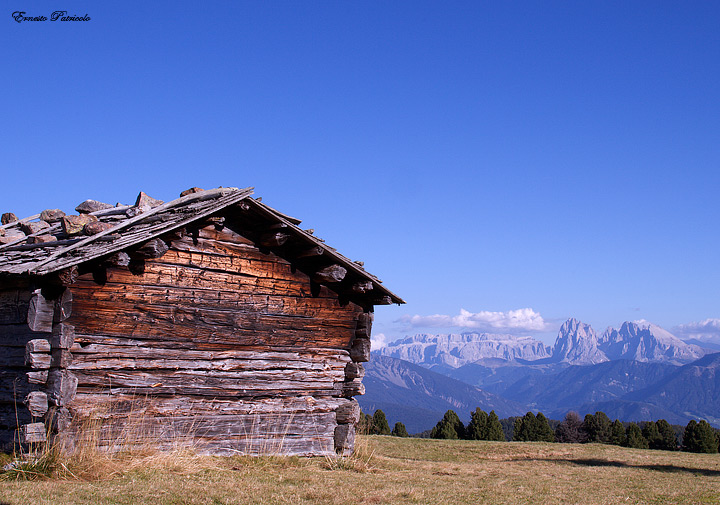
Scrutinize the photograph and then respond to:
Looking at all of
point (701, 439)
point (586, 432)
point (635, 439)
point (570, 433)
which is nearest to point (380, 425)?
point (635, 439)

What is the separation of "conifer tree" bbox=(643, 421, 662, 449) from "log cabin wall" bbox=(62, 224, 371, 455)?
2977cm

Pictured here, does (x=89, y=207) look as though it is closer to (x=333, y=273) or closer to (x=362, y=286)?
(x=333, y=273)

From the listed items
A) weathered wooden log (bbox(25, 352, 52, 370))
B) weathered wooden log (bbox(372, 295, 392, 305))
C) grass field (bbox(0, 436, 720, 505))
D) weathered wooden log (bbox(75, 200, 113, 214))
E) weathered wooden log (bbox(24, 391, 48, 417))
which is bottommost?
grass field (bbox(0, 436, 720, 505))

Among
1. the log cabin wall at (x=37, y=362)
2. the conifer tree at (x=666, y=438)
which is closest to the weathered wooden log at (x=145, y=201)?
the log cabin wall at (x=37, y=362)

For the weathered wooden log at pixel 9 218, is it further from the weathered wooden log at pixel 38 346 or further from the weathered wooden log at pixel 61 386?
the weathered wooden log at pixel 61 386

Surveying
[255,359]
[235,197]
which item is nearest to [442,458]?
[255,359]

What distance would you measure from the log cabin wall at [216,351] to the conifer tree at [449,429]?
21.8 m

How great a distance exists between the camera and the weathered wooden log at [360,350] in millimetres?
13586

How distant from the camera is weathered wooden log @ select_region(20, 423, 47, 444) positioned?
978cm

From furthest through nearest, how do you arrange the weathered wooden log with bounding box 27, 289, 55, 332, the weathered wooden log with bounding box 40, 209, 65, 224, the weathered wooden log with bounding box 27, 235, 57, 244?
the weathered wooden log with bounding box 40, 209, 65, 224, the weathered wooden log with bounding box 27, 235, 57, 244, the weathered wooden log with bounding box 27, 289, 55, 332

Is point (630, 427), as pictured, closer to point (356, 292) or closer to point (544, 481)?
point (544, 481)

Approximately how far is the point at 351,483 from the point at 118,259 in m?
5.63

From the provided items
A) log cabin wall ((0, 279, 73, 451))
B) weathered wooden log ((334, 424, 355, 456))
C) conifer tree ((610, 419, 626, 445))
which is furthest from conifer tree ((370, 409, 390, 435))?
log cabin wall ((0, 279, 73, 451))

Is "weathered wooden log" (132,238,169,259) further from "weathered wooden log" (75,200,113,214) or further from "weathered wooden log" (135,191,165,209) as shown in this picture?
"weathered wooden log" (75,200,113,214)
